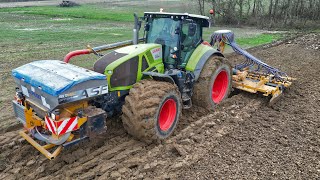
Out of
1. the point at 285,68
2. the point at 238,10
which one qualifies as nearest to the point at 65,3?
the point at 238,10

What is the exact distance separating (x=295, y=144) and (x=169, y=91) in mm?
2410

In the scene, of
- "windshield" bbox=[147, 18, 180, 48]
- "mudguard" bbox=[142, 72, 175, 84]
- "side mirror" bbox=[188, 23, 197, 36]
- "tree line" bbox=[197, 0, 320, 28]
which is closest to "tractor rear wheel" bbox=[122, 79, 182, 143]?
"mudguard" bbox=[142, 72, 175, 84]

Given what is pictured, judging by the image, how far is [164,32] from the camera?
656 centimetres

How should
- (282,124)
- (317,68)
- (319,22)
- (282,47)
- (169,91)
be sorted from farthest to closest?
(319,22)
(282,47)
(317,68)
(282,124)
(169,91)

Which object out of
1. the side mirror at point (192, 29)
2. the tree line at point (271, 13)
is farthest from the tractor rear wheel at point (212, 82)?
the tree line at point (271, 13)

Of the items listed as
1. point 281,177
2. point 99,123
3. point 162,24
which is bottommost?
point 281,177

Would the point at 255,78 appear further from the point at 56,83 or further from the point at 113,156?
the point at 56,83

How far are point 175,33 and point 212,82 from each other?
1.39 m

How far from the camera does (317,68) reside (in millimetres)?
10883

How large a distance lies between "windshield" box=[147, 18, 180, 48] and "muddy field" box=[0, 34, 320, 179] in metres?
1.60

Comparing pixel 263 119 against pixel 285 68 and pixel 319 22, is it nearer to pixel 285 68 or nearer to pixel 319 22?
pixel 285 68

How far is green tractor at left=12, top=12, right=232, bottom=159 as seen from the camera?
4.68 metres

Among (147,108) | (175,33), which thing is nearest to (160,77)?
(147,108)

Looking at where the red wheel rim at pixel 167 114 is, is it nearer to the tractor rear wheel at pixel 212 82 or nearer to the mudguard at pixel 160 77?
the mudguard at pixel 160 77
